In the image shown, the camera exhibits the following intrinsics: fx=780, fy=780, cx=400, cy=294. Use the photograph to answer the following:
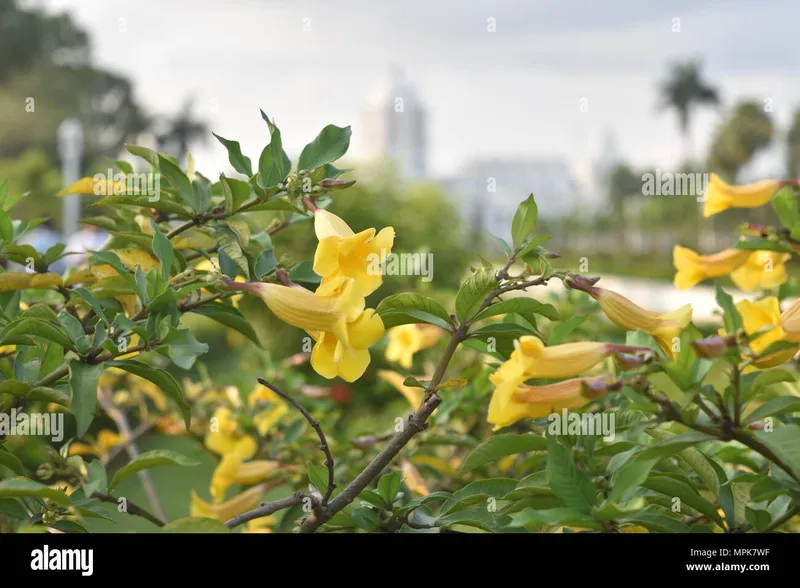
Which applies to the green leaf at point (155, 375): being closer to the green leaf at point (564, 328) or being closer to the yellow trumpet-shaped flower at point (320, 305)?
the yellow trumpet-shaped flower at point (320, 305)

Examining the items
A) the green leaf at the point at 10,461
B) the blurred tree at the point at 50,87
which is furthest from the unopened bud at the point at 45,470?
the blurred tree at the point at 50,87

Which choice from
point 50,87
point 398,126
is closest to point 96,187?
point 50,87

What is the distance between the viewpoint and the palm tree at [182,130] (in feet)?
142

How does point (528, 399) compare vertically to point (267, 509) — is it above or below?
above

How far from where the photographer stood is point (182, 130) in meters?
43.4

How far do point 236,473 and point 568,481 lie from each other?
0.80 m

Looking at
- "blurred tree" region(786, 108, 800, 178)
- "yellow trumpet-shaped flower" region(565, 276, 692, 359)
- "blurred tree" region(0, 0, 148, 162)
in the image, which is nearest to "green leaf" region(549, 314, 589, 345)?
"yellow trumpet-shaped flower" region(565, 276, 692, 359)

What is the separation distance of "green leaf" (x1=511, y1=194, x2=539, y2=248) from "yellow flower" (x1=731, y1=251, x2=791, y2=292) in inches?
24.0

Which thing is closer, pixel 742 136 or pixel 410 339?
pixel 410 339

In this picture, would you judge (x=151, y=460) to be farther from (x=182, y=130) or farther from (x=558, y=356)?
(x=182, y=130)

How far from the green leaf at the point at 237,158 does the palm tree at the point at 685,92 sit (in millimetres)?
34743

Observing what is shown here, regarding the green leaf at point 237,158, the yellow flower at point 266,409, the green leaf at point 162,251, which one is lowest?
the yellow flower at point 266,409
